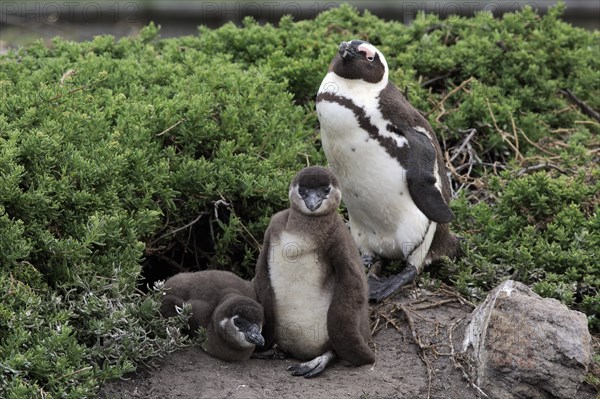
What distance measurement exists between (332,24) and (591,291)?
385 centimetres

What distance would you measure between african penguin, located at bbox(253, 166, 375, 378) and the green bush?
0.55 meters

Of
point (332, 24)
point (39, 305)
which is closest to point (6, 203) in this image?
point (39, 305)

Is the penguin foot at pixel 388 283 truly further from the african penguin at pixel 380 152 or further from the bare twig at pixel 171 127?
the bare twig at pixel 171 127

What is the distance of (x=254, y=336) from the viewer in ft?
17.0

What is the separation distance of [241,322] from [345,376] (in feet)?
1.87

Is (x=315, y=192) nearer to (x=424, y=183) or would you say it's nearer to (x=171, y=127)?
(x=424, y=183)

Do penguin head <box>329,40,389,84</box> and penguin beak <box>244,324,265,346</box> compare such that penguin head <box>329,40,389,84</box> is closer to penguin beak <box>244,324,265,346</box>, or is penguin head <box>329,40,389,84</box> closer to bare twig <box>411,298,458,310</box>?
bare twig <box>411,298,458,310</box>

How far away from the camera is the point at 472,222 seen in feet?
23.8

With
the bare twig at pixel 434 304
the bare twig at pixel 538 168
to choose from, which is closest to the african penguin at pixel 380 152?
the bare twig at pixel 434 304

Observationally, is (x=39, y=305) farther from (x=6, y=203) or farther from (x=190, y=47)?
(x=190, y=47)

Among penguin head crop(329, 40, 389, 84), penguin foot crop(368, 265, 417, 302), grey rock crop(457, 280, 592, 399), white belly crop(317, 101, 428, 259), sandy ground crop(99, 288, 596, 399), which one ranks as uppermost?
penguin head crop(329, 40, 389, 84)

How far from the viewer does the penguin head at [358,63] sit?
20.6 ft

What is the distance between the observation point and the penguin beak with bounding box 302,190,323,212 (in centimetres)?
523

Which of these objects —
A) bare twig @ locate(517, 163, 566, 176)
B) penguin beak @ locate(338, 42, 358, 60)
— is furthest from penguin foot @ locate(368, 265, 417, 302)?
bare twig @ locate(517, 163, 566, 176)
